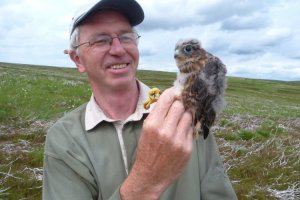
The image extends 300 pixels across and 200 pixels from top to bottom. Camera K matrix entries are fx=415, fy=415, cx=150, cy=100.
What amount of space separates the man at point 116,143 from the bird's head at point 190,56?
25 cm

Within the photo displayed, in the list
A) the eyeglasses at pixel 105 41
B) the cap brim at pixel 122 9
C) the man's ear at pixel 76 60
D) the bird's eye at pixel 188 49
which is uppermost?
Result: the cap brim at pixel 122 9

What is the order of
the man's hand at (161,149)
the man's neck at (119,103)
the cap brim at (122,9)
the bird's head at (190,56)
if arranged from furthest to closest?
the man's neck at (119,103)
the cap brim at (122,9)
the bird's head at (190,56)
the man's hand at (161,149)

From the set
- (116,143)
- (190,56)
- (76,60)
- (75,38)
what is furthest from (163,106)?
(76,60)

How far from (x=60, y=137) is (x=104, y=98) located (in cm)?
80

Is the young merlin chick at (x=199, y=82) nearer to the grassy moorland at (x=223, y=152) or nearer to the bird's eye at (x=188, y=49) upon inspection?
the bird's eye at (x=188, y=49)

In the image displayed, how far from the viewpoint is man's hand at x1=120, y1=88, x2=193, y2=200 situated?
351 cm

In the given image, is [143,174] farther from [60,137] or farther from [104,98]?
[104,98]

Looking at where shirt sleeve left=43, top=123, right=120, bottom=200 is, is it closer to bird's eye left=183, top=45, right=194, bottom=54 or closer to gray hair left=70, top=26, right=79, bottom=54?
gray hair left=70, top=26, right=79, bottom=54

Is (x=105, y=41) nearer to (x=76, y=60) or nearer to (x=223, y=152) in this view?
(x=76, y=60)

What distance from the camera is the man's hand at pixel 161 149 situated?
351cm

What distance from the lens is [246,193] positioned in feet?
29.1

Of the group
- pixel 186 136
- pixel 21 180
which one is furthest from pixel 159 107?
pixel 21 180

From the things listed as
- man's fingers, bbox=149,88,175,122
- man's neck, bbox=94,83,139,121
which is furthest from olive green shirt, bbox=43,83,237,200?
man's fingers, bbox=149,88,175,122

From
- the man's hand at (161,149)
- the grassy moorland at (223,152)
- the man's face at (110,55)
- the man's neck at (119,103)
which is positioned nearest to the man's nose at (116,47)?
the man's face at (110,55)
